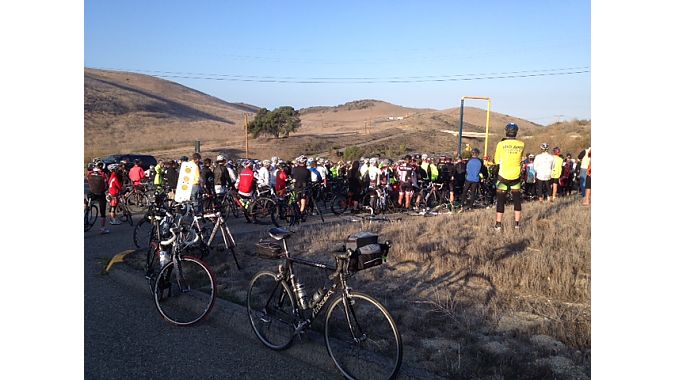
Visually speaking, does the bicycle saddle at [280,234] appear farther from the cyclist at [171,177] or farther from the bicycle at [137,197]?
the bicycle at [137,197]

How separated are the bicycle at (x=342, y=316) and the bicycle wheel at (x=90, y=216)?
8.90m

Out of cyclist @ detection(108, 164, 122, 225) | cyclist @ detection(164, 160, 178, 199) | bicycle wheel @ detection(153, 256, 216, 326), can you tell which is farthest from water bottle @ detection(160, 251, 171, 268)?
cyclist @ detection(164, 160, 178, 199)

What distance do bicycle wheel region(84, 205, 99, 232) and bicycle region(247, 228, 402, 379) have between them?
29.2ft

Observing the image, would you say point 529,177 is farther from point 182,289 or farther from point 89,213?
point 182,289

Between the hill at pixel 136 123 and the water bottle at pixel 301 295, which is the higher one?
the hill at pixel 136 123

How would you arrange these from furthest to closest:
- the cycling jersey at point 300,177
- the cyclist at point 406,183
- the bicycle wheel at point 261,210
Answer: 1. the cyclist at point 406,183
2. the cycling jersey at point 300,177
3. the bicycle wheel at point 261,210

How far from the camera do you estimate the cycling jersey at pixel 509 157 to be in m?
8.98

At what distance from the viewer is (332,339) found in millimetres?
4160

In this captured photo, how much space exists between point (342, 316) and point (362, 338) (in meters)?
0.25

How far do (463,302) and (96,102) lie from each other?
8549cm

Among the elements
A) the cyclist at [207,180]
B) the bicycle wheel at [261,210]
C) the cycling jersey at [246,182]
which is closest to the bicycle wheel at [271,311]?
the bicycle wheel at [261,210]

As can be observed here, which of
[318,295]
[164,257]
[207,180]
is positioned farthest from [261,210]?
Result: [318,295]

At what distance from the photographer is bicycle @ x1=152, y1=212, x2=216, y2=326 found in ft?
17.7

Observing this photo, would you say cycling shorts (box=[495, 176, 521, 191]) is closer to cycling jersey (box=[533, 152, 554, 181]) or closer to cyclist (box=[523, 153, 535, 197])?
cycling jersey (box=[533, 152, 554, 181])
